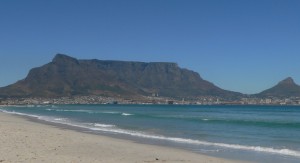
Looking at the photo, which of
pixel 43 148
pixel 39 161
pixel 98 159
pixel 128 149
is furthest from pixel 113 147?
pixel 39 161

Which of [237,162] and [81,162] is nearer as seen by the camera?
[81,162]

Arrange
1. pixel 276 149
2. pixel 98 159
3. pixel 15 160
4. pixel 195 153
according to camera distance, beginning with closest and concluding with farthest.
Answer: pixel 15 160 < pixel 98 159 < pixel 195 153 < pixel 276 149

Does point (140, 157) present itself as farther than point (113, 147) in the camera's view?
No

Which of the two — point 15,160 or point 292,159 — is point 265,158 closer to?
point 292,159

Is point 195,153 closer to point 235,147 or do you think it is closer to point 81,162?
point 235,147

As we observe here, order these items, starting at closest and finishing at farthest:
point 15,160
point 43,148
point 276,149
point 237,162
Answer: point 15,160 < point 237,162 < point 43,148 < point 276,149

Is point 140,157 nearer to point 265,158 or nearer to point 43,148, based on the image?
point 43,148

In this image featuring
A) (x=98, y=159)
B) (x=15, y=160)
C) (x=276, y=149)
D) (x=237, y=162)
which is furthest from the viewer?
(x=276, y=149)

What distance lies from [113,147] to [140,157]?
12.6 ft

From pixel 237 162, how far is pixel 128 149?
5.45 meters

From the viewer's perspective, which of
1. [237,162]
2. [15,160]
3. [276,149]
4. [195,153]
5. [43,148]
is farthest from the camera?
[276,149]

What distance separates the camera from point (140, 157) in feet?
59.3

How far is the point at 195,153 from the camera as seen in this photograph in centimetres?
2042

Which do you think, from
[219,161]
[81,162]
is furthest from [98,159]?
[219,161]
